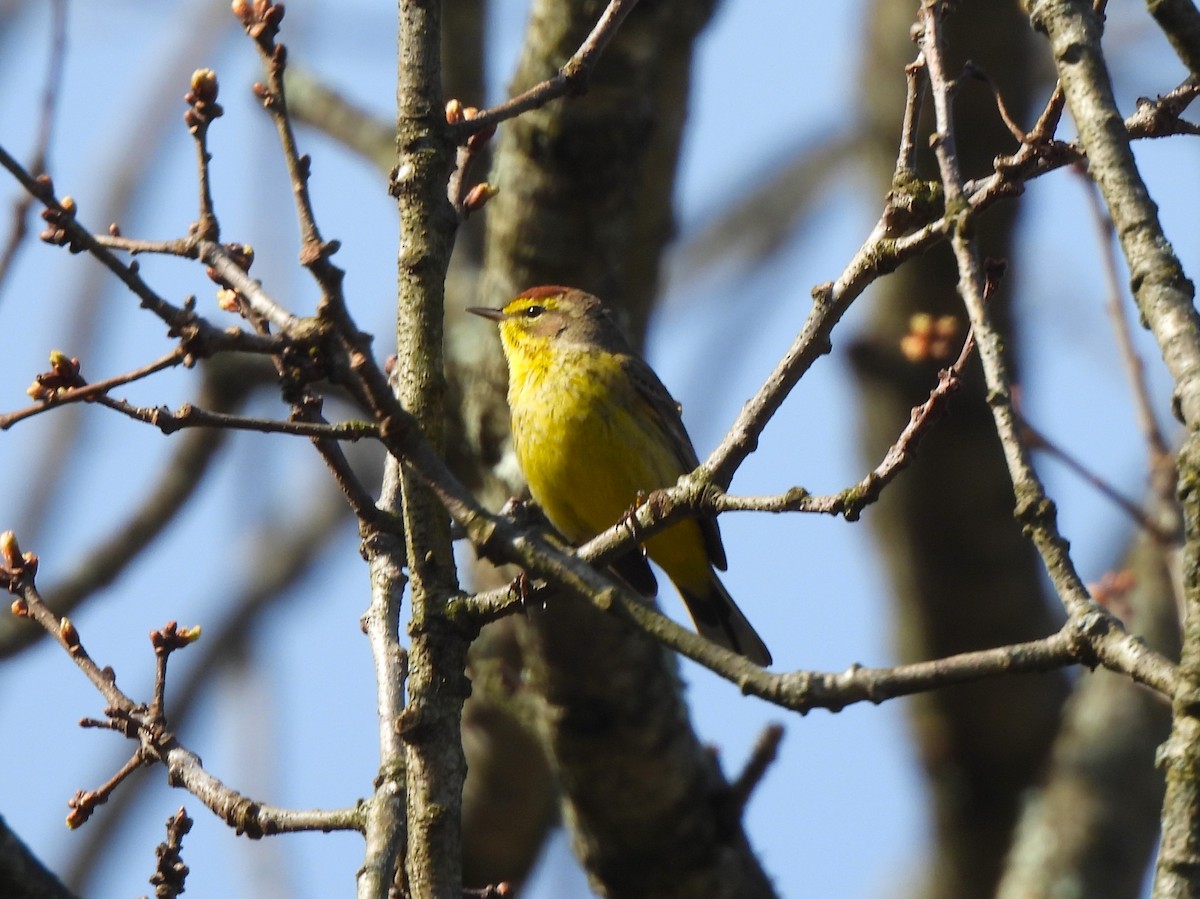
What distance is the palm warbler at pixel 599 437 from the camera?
5641 mm

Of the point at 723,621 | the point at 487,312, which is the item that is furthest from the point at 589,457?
the point at 723,621

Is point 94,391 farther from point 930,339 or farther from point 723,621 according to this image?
point 723,621

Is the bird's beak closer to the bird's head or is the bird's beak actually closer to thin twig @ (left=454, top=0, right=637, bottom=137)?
the bird's head

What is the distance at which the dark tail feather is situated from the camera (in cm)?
584

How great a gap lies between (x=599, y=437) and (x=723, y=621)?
95 centimetres

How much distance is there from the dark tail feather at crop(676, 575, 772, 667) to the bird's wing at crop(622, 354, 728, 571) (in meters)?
0.18

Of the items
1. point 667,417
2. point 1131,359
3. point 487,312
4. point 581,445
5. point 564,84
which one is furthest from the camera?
point 667,417

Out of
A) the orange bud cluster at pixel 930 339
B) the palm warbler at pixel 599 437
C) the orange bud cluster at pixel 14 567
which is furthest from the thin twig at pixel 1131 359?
the orange bud cluster at pixel 14 567

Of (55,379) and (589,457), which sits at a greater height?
(589,457)

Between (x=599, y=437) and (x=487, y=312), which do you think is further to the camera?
(x=487, y=312)

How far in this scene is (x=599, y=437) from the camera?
5688 mm

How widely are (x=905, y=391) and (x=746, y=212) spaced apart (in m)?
4.55

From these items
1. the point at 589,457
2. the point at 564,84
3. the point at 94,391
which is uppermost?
the point at 589,457

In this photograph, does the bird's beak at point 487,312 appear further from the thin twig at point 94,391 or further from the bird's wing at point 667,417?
the thin twig at point 94,391
